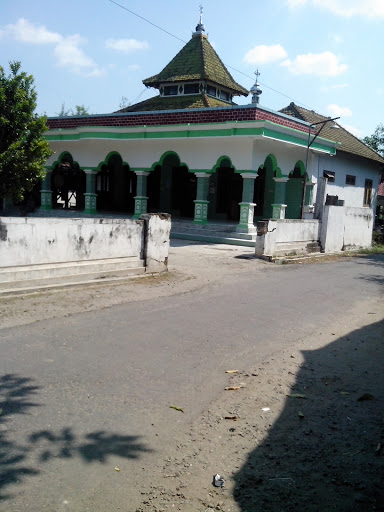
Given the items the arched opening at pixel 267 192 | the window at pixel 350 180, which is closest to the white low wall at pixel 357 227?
the arched opening at pixel 267 192

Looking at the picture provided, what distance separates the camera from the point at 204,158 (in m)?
16.9

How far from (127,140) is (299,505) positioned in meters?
16.8

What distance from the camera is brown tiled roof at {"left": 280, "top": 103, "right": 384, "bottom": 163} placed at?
22.9 metres

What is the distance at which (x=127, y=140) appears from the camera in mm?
18062

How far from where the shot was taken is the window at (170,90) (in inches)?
884

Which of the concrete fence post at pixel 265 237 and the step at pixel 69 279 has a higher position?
the concrete fence post at pixel 265 237

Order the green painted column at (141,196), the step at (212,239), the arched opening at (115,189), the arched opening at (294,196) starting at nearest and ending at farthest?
the step at (212,239) < the green painted column at (141,196) < the arched opening at (294,196) < the arched opening at (115,189)

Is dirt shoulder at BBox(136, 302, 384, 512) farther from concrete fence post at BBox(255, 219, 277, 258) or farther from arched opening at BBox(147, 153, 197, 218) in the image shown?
arched opening at BBox(147, 153, 197, 218)

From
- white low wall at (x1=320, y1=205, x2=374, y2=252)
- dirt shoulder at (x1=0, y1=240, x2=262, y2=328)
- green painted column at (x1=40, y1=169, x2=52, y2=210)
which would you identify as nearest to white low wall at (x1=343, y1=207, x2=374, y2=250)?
white low wall at (x1=320, y1=205, x2=374, y2=252)

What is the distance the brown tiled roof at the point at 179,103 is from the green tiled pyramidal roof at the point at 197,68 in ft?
2.53

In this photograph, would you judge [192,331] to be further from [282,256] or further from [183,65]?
[183,65]

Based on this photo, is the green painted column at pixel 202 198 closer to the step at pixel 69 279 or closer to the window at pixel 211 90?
the window at pixel 211 90

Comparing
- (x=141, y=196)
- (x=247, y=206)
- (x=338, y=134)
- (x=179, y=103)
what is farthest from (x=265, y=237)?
(x=338, y=134)

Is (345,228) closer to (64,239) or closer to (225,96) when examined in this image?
(225,96)
